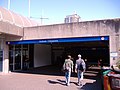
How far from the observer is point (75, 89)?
9.36 metres

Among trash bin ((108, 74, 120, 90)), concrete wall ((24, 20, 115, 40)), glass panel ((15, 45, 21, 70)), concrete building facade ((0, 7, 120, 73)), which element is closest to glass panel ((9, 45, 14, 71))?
concrete building facade ((0, 7, 120, 73))

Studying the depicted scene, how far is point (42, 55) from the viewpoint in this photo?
23938 millimetres

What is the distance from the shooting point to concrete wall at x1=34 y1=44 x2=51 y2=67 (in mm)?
22266

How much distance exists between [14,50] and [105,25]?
34.1 ft

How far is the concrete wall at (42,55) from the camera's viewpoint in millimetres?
22266

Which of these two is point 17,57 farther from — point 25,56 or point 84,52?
point 84,52

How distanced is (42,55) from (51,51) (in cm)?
368

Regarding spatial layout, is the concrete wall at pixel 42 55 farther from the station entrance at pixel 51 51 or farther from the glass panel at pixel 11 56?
the glass panel at pixel 11 56

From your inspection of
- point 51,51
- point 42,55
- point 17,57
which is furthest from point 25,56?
point 51,51

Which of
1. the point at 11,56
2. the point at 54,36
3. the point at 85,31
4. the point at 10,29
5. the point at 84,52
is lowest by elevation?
the point at 11,56

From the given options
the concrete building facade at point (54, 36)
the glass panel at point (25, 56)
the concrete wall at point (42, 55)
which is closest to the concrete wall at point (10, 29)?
the concrete building facade at point (54, 36)

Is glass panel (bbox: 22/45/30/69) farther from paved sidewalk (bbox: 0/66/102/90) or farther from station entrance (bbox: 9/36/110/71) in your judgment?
paved sidewalk (bbox: 0/66/102/90)

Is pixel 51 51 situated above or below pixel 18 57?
above

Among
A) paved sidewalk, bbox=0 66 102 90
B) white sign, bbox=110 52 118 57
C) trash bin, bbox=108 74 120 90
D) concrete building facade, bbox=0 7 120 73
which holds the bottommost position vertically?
paved sidewalk, bbox=0 66 102 90
